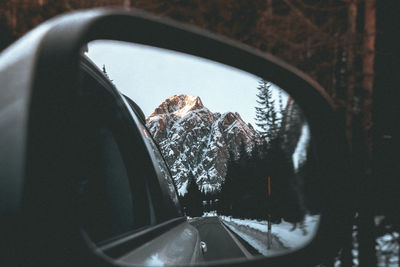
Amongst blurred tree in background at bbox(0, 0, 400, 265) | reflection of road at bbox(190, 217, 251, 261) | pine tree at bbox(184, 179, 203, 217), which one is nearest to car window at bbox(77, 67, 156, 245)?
blurred tree in background at bbox(0, 0, 400, 265)

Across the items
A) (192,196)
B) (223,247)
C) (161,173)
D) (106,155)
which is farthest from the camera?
(192,196)

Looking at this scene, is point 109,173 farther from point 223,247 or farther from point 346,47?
point 223,247

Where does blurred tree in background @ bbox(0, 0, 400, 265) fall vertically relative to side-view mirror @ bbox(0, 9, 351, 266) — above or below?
above

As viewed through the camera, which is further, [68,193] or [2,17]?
[2,17]

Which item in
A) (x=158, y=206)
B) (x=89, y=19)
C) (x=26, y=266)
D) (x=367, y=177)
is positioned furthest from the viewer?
(x=367, y=177)

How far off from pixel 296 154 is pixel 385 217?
3969mm

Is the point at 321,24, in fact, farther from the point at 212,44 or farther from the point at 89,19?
the point at 89,19

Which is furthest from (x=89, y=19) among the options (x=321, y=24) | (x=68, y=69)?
(x=321, y=24)

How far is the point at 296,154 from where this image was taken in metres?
1.67

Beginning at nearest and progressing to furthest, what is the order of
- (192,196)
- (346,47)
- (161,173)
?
(161,173)
(346,47)
(192,196)

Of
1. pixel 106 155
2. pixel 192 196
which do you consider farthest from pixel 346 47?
pixel 192 196

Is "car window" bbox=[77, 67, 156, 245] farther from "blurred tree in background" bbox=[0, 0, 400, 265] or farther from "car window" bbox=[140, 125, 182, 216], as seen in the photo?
"blurred tree in background" bbox=[0, 0, 400, 265]

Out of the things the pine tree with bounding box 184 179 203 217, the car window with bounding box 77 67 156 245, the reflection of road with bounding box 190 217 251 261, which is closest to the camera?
the car window with bounding box 77 67 156 245

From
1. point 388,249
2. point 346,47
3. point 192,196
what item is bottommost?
point 192,196
